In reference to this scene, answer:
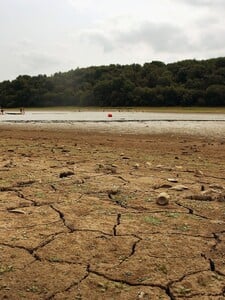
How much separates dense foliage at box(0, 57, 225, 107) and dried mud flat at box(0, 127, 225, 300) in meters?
57.5

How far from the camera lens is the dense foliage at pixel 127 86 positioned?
6550 centimetres

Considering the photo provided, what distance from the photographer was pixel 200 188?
18.2 ft

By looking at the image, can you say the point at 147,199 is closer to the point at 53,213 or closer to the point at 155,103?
the point at 53,213

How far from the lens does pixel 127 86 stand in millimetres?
76000

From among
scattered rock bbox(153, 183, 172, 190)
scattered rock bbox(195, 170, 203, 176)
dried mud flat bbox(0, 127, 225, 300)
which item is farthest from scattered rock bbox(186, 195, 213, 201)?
scattered rock bbox(195, 170, 203, 176)

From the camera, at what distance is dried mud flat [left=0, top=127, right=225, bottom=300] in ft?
9.43

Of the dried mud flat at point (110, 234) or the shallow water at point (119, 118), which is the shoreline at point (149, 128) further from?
the dried mud flat at point (110, 234)

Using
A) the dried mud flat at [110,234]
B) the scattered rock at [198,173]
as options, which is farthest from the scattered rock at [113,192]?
the scattered rock at [198,173]

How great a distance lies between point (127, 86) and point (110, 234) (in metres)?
73.2

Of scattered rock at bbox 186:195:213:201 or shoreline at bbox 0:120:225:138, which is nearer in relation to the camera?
scattered rock at bbox 186:195:213:201

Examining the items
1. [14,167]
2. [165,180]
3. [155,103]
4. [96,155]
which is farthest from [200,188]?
[155,103]

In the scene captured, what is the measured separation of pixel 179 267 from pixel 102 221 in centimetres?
118

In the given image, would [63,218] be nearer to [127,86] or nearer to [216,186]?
[216,186]

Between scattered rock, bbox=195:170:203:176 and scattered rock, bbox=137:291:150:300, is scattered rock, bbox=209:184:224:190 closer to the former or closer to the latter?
scattered rock, bbox=195:170:203:176
